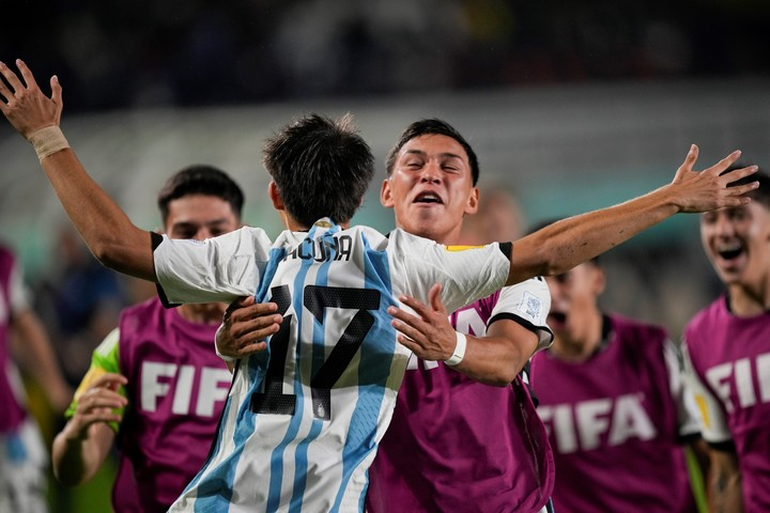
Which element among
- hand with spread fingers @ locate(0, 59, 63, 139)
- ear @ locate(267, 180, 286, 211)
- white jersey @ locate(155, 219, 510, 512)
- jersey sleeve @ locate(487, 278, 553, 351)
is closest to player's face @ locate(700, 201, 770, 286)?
jersey sleeve @ locate(487, 278, 553, 351)

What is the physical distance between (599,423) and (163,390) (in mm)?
2315

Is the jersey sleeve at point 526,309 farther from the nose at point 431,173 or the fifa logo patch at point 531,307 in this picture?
the nose at point 431,173

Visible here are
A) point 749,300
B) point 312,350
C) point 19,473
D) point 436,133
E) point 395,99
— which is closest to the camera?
point 312,350

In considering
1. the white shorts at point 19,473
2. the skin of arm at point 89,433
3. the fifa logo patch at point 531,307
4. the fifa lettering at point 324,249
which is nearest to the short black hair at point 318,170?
the fifa lettering at point 324,249

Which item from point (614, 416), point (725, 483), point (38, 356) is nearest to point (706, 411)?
point (725, 483)

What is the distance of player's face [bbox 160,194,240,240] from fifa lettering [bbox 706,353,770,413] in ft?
8.63

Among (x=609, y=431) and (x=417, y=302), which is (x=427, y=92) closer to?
(x=609, y=431)

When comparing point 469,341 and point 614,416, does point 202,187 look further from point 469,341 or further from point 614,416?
point 614,416

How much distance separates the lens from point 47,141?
3096 millimetres

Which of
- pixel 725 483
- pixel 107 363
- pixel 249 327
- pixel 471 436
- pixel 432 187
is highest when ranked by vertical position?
pixel 432 187

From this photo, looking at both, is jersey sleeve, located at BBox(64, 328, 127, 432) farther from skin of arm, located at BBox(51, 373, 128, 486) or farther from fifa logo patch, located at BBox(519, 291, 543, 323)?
fifa logo patch, located at BBox(519, 291, 543, 323)

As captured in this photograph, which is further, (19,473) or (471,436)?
(19,473)

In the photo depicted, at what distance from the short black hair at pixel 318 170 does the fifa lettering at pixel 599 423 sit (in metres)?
2.75

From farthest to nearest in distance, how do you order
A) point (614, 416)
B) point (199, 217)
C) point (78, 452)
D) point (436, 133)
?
point (614, 416) < point (199, 217) < point (78, 452) < point (436, 133)
